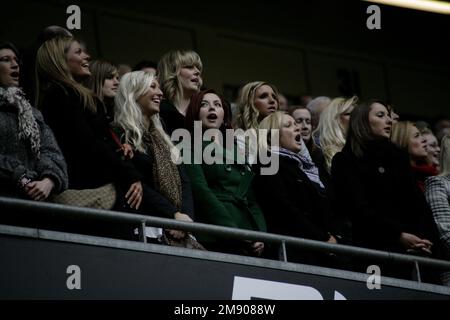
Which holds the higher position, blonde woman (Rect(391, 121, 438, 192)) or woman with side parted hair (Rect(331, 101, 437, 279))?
blonde woman (Rect(391, 121, 438, 192))

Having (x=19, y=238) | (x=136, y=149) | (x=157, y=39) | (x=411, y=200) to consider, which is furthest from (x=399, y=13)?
(x=19, y=238)

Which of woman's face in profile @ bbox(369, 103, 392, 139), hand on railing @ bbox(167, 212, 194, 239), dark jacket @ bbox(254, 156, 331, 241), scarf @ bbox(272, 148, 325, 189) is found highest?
woman's face in profile @ bbox(369, 103, 392, 139)

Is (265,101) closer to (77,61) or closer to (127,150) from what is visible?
(77,61)

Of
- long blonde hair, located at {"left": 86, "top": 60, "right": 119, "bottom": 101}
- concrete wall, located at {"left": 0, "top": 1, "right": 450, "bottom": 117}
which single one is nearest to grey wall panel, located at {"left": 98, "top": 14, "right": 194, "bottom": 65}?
concrete wall, located at {"left": 0, "top": 1, "right": 450, "bottom": 117}

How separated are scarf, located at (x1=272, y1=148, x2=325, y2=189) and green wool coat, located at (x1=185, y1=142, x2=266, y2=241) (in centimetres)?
46

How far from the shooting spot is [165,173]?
8648 millimetres

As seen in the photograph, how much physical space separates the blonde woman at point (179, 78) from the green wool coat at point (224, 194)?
2.77ft

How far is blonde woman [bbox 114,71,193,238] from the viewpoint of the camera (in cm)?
852

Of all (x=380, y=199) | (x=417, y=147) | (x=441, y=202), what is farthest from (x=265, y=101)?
(x=441, y=202)

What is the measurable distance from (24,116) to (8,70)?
0.79 meters

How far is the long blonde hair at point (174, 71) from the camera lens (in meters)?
9.97

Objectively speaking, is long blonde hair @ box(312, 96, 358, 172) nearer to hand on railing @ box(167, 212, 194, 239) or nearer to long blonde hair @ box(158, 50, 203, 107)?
long blonde hair @ box(158, 50, 203, 107)

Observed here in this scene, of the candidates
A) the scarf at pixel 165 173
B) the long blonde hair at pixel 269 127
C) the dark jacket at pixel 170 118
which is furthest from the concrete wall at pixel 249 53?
the scarf at pixel 165 173

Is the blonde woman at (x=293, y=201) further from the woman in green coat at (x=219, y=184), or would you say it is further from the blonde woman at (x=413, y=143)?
the blonde woman at (x=413, y=143)
